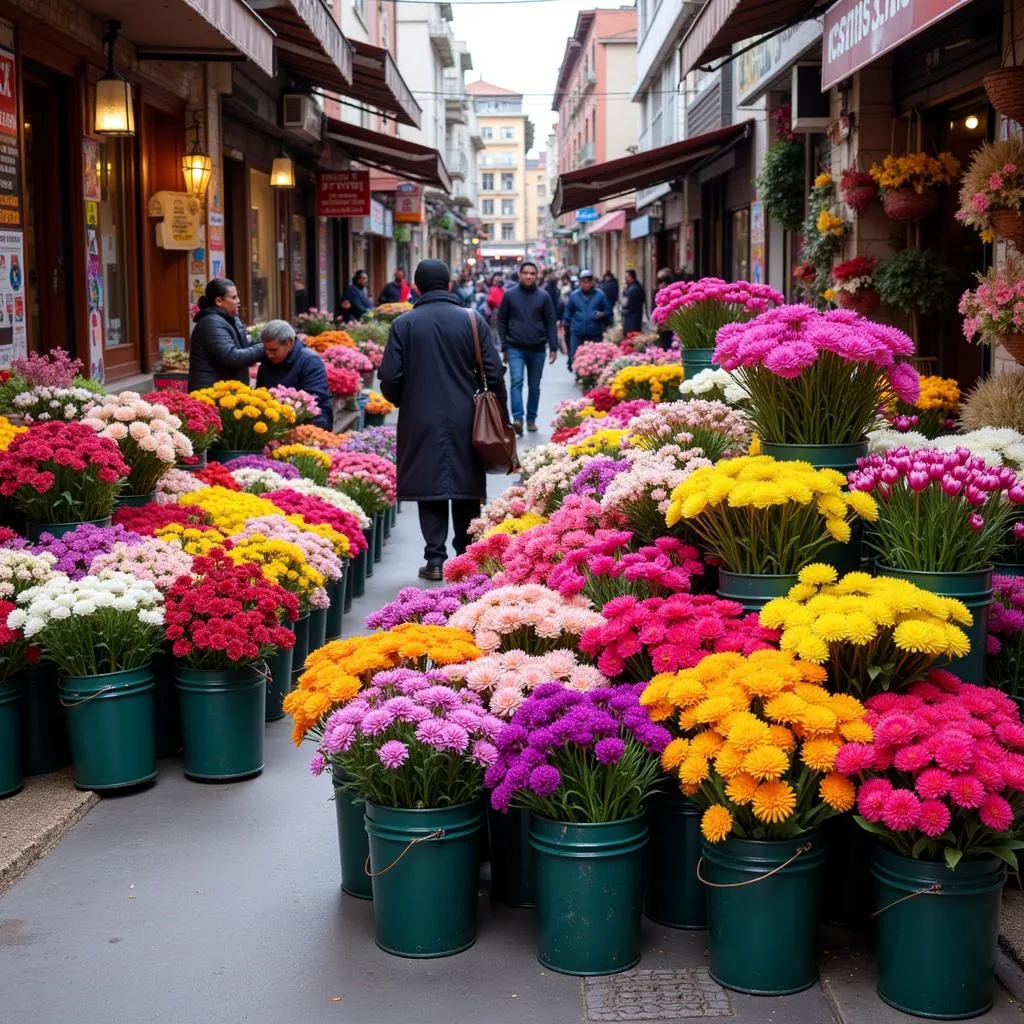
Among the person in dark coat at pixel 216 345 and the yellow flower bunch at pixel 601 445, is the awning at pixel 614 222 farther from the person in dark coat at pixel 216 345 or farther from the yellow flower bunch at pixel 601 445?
the yellow flower bunch at pixel 601 445

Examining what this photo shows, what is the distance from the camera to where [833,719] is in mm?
3799

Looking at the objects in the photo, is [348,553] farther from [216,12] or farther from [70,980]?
[70,980]

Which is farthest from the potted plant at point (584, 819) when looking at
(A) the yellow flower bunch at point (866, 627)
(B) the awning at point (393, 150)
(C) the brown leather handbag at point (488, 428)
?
(B) the awning at point (393, 150)

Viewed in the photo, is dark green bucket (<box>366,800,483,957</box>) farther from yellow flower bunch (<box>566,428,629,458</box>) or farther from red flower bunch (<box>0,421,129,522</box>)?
yellow flower bunch (<box>566,428,629,458</box>)

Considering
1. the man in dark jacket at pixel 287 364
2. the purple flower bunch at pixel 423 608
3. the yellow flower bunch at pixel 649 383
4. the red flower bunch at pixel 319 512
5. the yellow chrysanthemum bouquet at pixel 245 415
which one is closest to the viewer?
the purple flower bunch at pixel 423 608

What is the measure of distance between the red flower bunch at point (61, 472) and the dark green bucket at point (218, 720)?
1.13m

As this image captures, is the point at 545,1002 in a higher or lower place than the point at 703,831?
lower

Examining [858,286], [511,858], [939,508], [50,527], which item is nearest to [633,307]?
[858,286]

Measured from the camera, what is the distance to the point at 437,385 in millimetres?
9047

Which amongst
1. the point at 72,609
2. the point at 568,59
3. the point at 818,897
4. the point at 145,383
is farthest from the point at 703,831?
the point at 568,59

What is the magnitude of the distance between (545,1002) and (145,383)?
9114mm

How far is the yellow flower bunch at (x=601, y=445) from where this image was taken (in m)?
6.97

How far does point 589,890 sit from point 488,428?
5316 millimetres

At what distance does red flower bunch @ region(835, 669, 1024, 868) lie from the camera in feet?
11.7
